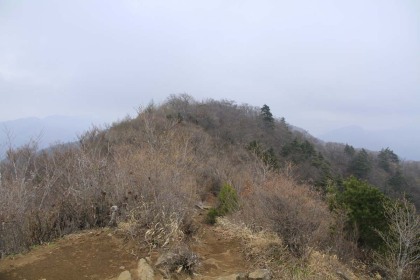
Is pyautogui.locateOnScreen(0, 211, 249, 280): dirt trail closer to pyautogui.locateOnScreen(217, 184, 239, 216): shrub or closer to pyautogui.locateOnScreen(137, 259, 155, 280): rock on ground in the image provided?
pyautogui.locateOnScreen(137, 259, 155, 280): rock on ground

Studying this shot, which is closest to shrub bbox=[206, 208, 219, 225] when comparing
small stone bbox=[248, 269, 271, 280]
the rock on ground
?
small stone bbox=[248, 269, 271, 280]

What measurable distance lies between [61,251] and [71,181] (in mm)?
2170

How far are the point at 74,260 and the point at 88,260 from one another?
20 centimetres

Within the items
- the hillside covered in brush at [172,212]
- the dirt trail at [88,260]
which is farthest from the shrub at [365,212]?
the dirt trail at [88,260]

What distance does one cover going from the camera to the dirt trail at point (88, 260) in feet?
15.8

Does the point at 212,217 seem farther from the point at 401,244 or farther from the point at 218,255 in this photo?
the point at 401,244

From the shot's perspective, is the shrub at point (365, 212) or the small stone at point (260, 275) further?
the shrub at point (365, 212)

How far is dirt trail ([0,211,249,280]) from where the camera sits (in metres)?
4.82

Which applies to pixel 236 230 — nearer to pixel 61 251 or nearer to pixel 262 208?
pixel 262 208

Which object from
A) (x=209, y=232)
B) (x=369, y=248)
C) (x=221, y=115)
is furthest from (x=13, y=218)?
(x=221, y=115)

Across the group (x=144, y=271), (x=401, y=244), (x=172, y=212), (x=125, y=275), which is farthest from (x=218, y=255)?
(x=401, y=244)

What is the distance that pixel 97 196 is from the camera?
22.6 feet

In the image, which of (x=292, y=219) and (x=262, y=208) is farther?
(x=262, y=208)

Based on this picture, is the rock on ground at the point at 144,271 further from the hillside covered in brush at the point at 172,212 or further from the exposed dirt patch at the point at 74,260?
the hillside covered in brush at the point at 172,212
